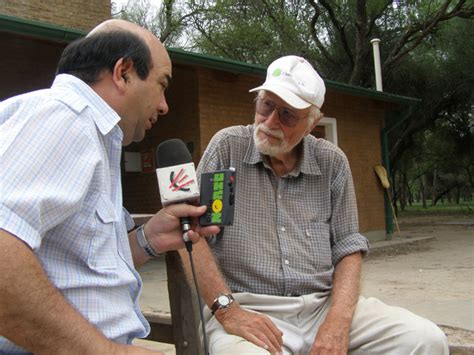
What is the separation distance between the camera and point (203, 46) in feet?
75.9

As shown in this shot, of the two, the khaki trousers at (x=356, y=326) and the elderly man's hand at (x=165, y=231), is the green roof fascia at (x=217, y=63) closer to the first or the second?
the khaki trousers at (x=356, y=326)

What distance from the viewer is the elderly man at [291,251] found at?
2.18 m

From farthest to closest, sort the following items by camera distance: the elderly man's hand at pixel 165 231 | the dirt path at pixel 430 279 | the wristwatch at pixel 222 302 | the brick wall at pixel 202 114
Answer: the brick wall at pixel 202 114 < the dirt path at pixel 430 279 < the wristwatch at pixel 222 302 < the elderly man's hand at pixel 165 231

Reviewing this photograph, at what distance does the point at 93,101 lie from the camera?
4.99ft

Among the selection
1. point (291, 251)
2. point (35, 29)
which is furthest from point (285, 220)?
point (35, 29)

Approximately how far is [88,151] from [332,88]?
32.9 ft

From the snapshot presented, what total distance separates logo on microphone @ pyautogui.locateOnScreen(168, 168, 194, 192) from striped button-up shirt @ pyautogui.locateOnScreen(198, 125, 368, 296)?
68 centimetres

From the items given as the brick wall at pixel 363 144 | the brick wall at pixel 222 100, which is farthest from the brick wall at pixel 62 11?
the brick wall at pixel 363 144

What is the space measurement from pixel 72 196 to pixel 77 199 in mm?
16

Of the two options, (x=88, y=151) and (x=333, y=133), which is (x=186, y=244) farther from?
(x=333, y=133)

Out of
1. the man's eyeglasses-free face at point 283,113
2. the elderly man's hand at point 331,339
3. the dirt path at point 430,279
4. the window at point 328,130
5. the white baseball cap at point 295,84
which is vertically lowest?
the dirt path at point 430,279

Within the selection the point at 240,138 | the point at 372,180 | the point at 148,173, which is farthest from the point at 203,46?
the point at 240,138

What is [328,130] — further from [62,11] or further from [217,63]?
[62,11]

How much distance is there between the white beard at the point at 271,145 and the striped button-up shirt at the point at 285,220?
0.06 metres
